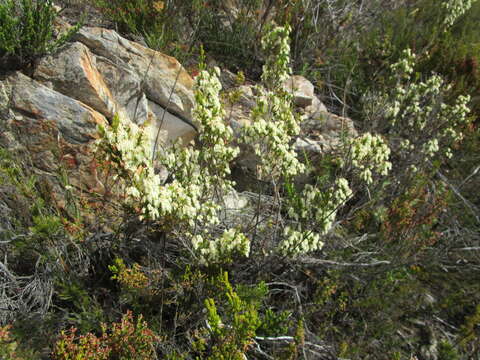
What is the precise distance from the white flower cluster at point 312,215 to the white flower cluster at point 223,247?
43 centimetres

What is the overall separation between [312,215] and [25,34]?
2.90 meters

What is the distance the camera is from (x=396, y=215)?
3.90m

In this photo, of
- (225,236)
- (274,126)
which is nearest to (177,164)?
(225,236)

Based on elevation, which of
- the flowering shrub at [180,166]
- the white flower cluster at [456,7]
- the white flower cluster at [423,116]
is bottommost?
the flowering shrub at [180,166]

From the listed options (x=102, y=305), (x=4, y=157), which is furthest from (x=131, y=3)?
(x=102, y=305)

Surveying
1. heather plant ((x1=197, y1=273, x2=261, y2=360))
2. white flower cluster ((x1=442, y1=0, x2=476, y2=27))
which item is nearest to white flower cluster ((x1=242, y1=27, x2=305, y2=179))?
heather plant ((x1=197, y1=273, x2=261, y2=360))

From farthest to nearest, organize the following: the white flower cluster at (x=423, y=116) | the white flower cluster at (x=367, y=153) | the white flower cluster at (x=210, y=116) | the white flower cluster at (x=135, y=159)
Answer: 1. the white flower cluster at (x=423, y=116)
2. the white flower cluster at (x=367, y=153)
3. the white flower cluster at (x=210, y=116)
4. the white flower cluster at (x=135, y=159)

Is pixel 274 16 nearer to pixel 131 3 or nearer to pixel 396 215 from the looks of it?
pixel 131 3

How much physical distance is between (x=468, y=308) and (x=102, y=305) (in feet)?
11.6

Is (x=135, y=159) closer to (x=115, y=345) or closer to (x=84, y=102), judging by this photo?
(x=115, y=345)

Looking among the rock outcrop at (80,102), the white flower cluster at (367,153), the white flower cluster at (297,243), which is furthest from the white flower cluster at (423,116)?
the rock outcrop at (80,102)

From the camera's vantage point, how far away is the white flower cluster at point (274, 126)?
2.55 m

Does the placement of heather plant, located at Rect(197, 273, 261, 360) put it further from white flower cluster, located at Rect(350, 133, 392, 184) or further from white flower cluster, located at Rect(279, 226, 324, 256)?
white flower cluster, located at Rect(350, 133, 392, 184)

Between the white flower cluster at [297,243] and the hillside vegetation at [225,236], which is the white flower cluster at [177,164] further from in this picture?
the white flower cluster at [297,243]
